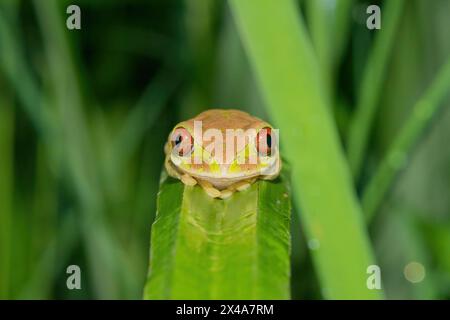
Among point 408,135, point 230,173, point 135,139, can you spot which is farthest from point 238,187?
point 135,139

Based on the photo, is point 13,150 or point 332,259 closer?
point 332,259

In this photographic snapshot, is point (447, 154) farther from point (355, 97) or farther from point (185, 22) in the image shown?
point (185, 22)

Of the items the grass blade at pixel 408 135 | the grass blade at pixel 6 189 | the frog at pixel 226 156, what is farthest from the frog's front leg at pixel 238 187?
the grass blade at pixel 6 189

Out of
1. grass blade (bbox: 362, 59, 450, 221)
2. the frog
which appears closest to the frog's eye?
the frog

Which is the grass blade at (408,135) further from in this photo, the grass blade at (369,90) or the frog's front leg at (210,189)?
the frog's front leg at (210,189)

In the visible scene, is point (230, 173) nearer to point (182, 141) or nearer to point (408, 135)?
point (182, 141)

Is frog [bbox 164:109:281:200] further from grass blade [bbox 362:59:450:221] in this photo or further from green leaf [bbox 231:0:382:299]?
grass blade [bbox 362:59:450:221]

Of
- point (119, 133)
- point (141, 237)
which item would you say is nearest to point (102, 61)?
point (119, 133)
